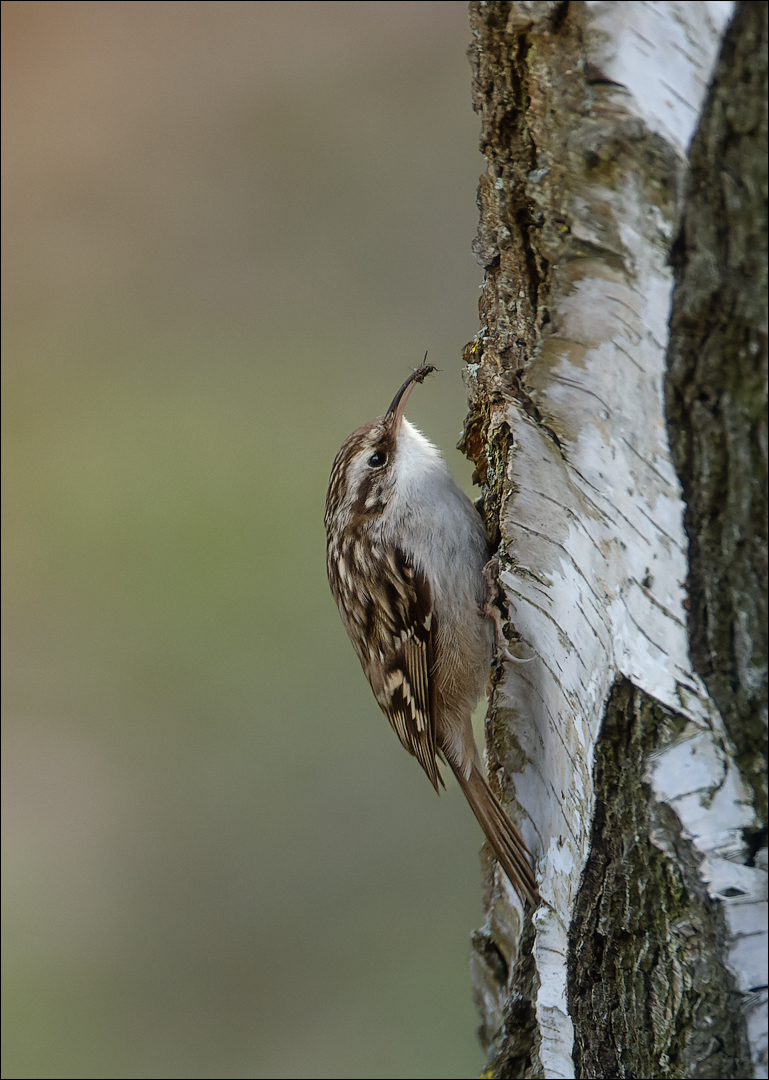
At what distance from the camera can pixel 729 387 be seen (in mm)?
1114

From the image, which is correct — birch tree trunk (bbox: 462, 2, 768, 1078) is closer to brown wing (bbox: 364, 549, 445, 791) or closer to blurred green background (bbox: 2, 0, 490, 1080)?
brown wing (bbox: 364, 549, 445, 791)

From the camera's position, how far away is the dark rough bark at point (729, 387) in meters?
1.06

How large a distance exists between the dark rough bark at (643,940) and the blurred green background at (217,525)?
2.60 m

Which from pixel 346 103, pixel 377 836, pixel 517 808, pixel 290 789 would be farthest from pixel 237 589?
pixel 517 808

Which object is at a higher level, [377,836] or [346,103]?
[346,103]

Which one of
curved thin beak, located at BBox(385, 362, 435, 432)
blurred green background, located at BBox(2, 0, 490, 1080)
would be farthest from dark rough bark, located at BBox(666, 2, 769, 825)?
blurred green background, located at BBox(2, 0, 490, 1080)

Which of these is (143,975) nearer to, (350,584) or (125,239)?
(350,584)

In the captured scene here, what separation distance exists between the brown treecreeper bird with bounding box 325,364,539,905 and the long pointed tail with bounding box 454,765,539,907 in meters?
0.05

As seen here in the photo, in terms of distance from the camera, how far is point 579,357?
131cm

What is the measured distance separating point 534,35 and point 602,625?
2.48 ft

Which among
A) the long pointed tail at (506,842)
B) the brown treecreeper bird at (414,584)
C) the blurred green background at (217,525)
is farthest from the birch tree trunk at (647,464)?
the blurred green background at (217,525)

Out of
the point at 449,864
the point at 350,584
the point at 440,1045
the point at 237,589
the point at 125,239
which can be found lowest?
the point at 440,1045

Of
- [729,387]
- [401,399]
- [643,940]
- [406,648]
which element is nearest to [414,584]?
[406,648]

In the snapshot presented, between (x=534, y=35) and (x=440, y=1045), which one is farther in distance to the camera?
(x=440, y=1045)
